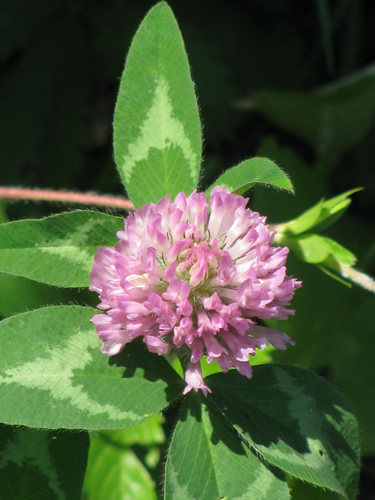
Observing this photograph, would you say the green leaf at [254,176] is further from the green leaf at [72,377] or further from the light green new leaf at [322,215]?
the green leaf at [72,377]

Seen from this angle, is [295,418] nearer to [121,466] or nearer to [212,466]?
[212,466]

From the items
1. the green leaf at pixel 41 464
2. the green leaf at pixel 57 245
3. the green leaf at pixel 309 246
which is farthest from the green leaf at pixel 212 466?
the green leaf at pixel 309 246

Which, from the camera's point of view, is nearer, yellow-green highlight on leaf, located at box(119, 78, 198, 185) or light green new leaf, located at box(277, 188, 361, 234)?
yellow-green highlight on leaf, located at box(119, 78, 198, 185)

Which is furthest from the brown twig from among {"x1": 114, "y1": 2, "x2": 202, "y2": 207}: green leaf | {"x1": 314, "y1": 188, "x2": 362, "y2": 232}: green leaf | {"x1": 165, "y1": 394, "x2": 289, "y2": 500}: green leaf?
{"x1": 165, "y1": 394, "x2": 289, "y2": 500}: green leaf

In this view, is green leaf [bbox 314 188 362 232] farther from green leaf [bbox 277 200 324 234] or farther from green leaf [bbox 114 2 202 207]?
green leaf [bbox 114 2 202 207]

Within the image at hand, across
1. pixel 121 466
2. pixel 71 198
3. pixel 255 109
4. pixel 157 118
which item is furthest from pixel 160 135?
pixel 255 109
